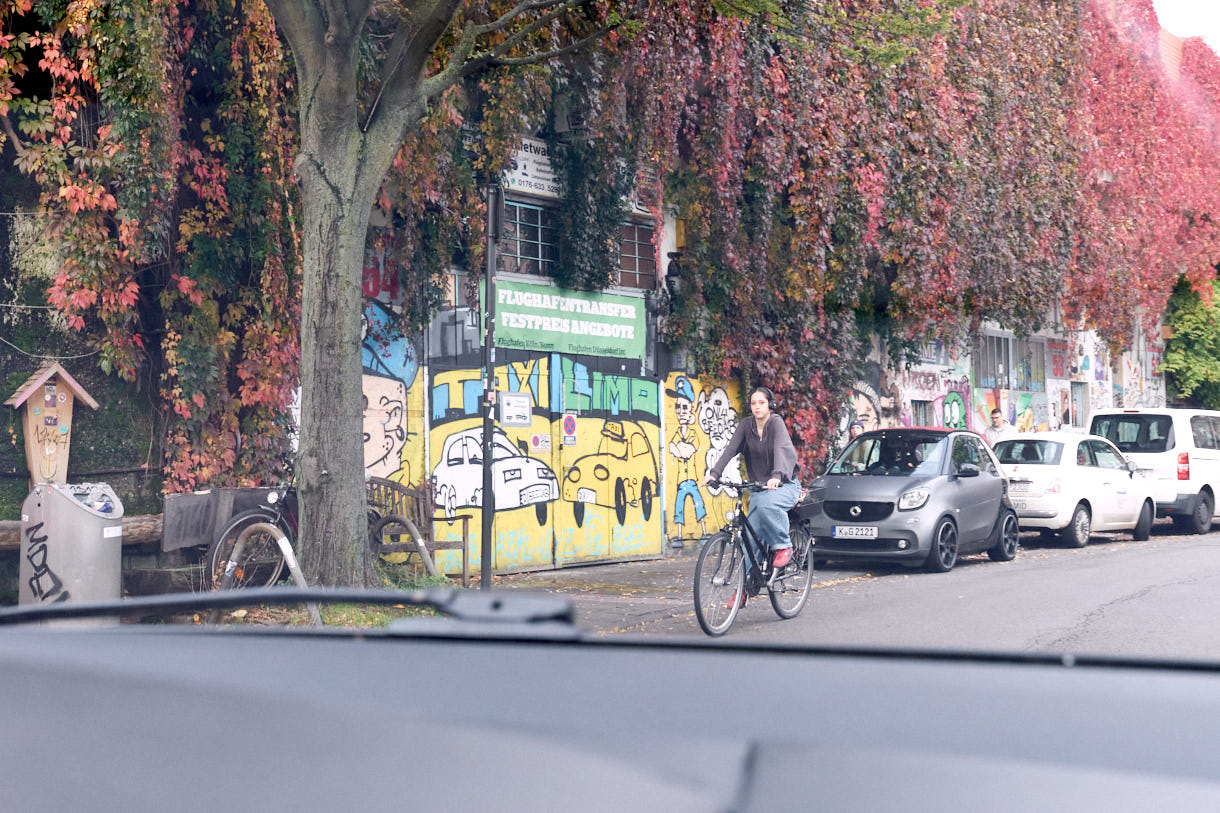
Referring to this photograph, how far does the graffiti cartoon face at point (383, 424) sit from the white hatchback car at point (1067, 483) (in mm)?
8602

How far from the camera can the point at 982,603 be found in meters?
10.5

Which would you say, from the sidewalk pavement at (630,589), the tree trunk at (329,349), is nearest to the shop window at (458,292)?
the sidewalk pavement at (630,589)

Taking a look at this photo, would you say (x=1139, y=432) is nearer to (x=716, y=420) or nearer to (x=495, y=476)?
(x=716, y=420)

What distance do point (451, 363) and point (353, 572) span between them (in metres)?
4.82

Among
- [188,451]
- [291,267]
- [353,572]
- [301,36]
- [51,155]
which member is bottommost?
[353,572]

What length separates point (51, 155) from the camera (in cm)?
985

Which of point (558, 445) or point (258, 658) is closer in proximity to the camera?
point (258, 658)

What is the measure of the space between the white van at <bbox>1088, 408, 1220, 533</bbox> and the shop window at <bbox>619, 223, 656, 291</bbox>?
8.47 metres

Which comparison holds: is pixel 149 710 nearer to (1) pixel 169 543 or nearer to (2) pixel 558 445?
(1) pixel 169 543

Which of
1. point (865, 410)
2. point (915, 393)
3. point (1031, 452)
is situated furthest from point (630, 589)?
point (915, 393)

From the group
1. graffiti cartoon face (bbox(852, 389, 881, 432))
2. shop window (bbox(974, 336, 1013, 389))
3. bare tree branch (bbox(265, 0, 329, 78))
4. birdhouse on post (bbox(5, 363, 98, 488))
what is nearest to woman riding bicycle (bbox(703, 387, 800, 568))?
bare tree branch (bbox(265, 0, 329, 78))

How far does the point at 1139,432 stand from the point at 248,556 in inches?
608

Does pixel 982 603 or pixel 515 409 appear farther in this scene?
pixel 515 409

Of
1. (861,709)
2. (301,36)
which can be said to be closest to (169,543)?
(301,36)
